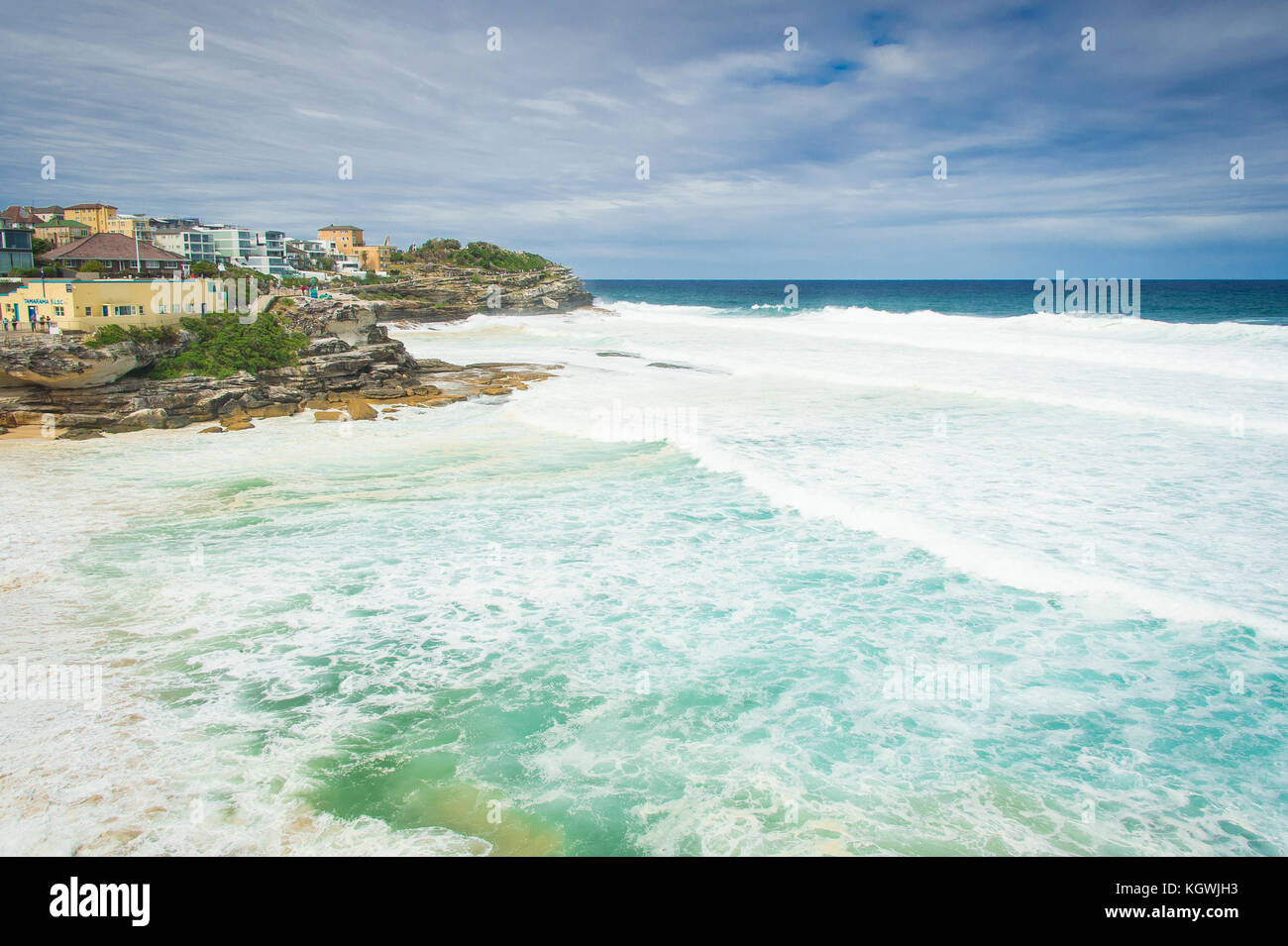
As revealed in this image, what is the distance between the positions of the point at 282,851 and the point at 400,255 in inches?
4237

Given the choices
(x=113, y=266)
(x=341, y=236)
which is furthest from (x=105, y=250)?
(x=341, y=236)

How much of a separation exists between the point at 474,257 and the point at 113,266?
4901cm

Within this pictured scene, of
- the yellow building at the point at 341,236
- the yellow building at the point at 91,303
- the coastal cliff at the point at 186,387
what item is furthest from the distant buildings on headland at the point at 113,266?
the yellow building at the point at 341,236

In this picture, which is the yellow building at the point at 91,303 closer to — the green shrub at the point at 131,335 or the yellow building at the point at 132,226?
the green shrub at the point at 131,335

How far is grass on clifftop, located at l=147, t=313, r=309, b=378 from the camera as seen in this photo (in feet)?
86.6

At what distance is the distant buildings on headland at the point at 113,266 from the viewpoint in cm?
2542

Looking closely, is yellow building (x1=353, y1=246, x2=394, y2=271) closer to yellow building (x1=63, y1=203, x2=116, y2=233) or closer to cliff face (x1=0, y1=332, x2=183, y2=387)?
yellow building (x1=63, y1=203, x2=116, y2=233)

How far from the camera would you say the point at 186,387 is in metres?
24.3

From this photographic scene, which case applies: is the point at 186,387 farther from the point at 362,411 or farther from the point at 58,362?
the point at 362,411

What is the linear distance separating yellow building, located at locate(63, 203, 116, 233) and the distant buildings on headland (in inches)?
4.3

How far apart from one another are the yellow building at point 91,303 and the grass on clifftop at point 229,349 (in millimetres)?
1266
